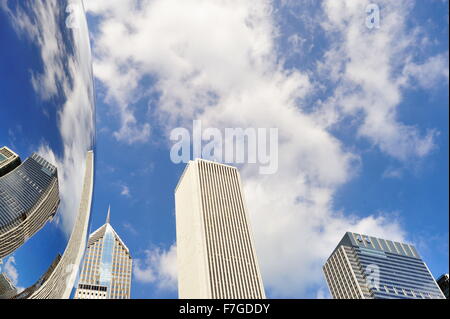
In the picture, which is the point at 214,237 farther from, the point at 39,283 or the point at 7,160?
the point at 7,160

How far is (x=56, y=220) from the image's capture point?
3.47 meters

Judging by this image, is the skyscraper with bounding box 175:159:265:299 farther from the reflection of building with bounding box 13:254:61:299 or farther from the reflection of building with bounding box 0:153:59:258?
the reflection of building with bounding box 0:153:59:258

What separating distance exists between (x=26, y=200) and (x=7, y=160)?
0.33 m

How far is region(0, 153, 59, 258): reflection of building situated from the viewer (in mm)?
2736

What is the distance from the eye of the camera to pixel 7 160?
9.02 feet

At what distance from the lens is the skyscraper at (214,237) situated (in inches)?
5157

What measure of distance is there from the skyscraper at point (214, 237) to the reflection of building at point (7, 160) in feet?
400

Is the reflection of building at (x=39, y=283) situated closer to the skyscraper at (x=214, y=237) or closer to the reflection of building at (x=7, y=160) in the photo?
the reflection of building at (x=7, y=160)

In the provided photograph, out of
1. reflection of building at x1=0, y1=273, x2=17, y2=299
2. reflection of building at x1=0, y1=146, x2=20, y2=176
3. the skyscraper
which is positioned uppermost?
the skyscraper

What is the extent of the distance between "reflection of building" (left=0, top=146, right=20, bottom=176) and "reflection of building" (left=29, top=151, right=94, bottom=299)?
1.06 meters

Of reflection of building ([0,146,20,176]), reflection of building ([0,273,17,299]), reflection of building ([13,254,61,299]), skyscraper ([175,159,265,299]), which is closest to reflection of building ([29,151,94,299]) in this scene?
reflection of building ([13,254,61,299])
